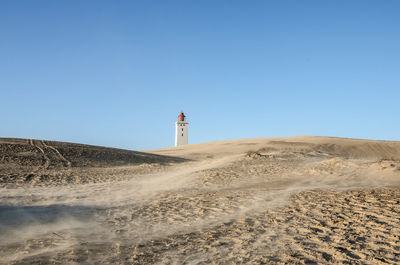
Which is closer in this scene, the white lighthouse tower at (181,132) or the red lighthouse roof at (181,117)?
the white lighthouse tower at (181,132)

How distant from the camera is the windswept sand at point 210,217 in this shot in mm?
5336

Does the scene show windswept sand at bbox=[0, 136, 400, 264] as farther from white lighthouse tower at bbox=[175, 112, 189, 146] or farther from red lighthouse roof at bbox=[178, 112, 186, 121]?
red lighthouse roof at bbox=[178, 112, 186, 121]

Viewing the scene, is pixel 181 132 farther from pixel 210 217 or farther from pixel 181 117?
pixel 210 217

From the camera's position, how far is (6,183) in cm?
1419

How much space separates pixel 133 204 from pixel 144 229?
115 inches

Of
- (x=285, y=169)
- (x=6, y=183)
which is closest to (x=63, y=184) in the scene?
(x=6, y=183)

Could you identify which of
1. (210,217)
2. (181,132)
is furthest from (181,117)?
(210,217)

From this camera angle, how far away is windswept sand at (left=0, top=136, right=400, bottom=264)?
210 inches

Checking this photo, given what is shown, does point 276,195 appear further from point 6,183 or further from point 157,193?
point 6,183

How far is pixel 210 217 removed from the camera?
8086mm

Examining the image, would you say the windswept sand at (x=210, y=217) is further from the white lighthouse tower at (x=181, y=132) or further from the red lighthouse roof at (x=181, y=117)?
the red lighthouse roof at (x=181, y=117)

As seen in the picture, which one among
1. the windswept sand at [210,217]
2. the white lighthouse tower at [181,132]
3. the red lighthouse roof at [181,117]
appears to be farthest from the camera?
the red lighthouse roof at [181,117]

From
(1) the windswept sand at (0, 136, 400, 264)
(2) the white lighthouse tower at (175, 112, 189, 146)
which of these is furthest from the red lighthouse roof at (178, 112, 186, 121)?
(1) the windswept sand at (0, 136, 400, 264)

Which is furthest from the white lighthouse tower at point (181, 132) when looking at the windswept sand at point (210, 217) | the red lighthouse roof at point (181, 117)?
the windswept sand at point (210, 217)
